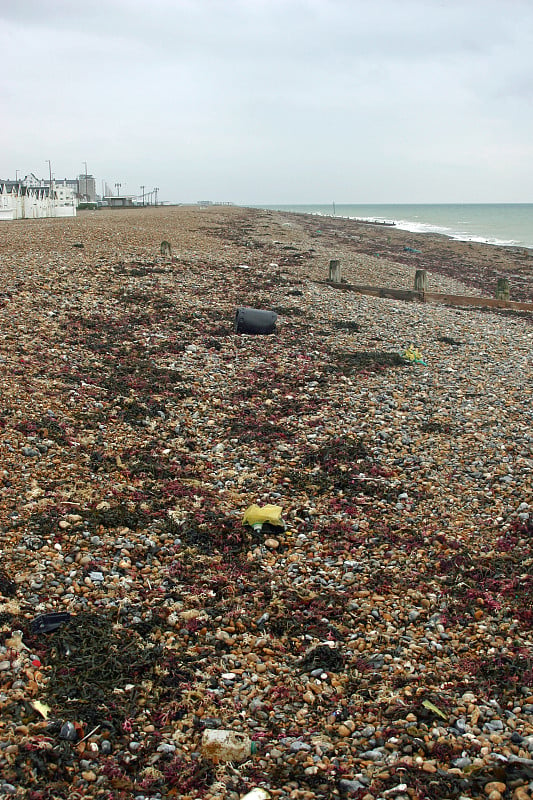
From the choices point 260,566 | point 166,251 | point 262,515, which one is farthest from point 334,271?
point 260,566

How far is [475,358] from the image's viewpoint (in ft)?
45.0

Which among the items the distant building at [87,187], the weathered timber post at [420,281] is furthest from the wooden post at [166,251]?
the distant building at [87,187]

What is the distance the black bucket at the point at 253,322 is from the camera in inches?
566

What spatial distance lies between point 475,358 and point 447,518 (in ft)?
24.2

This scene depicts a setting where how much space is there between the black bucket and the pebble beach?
1.80 feet

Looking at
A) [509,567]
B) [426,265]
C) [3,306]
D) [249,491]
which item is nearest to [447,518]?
[509,567]

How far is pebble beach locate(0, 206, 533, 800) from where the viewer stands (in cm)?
415

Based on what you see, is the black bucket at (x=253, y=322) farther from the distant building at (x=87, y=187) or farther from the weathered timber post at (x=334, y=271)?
the distant building at (x=87, y=187)

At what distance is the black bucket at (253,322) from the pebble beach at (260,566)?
0.55 m

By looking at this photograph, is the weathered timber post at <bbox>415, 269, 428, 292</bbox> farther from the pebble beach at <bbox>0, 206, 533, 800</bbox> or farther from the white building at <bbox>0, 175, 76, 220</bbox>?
the white building at <bbox>0, 175, 76, 220</bbox>

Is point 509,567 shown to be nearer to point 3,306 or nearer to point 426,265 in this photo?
point 3,306

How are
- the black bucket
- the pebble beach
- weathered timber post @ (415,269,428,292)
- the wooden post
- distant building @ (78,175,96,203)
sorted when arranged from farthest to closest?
1. distant building @ (78,175,96,203)
2. the wooden post
3. weathered timber post @ (415,269,428,292)
4. the black bucket
5. the pebble beach

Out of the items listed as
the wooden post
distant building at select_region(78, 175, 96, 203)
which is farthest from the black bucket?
distant building at select_region(78, 175, 96, 203)

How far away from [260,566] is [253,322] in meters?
8.82
